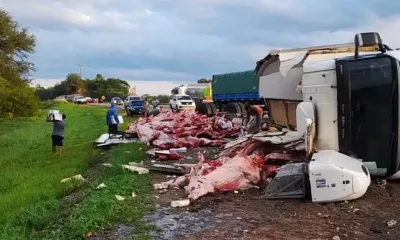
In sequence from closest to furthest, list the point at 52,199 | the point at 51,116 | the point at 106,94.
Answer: the point at 52,199 < the point at 51,116 < the point at 106,94

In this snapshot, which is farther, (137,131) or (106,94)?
(106,94)

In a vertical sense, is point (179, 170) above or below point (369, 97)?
below

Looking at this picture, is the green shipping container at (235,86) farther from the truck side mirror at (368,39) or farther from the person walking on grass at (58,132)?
the truck side mirror at (368,39)

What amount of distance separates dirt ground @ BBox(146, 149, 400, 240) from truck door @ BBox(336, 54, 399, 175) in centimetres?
54

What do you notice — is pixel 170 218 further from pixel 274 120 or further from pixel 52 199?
pixel 274 120

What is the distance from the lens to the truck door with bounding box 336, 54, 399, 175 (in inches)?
306

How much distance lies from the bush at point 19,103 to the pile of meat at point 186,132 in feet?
99.4

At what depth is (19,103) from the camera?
157ft

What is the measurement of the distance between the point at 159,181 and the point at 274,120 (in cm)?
560

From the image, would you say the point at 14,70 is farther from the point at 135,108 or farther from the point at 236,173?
the point at 236,173

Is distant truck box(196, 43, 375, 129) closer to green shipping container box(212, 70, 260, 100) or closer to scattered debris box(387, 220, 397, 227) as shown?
scattered debris box(387, 220, 397, 227)

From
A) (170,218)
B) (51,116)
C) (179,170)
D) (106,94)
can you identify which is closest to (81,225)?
(170,218)

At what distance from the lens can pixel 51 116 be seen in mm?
15984

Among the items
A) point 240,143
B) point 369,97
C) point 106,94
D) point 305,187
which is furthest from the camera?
point 106,94
